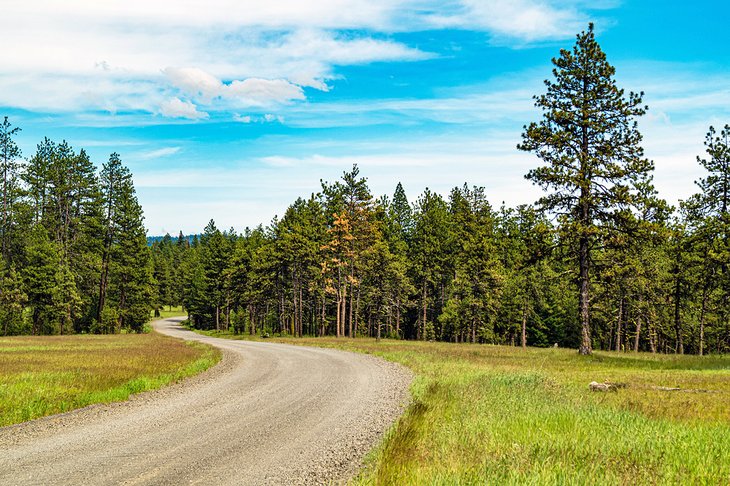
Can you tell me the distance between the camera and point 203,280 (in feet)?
274

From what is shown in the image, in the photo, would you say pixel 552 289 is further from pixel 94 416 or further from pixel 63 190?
pixel 63 190

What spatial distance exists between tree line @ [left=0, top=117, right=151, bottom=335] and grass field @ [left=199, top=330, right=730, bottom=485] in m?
51.0

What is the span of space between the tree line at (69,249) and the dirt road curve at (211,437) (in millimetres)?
45618

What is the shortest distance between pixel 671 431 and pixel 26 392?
1542 centimetres

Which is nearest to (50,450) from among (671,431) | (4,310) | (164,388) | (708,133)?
(164,388)

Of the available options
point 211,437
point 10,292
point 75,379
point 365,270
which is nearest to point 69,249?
point 10,292

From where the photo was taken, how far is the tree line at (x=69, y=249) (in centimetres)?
5025

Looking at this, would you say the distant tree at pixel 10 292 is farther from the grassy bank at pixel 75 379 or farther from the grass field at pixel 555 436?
the grass field at pixel 555 436

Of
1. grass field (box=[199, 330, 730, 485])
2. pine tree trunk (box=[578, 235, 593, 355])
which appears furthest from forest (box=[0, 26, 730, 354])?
grass field (box=[199, 330, 730, 485])

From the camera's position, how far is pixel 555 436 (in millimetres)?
8062

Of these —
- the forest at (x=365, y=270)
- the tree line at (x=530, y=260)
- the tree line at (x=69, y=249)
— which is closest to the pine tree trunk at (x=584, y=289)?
the tree line at (x=530, y=260)

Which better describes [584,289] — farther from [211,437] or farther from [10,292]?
[10,292]

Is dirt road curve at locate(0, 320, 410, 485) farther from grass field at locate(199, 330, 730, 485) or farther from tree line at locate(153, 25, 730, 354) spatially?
tree line at locate(153, 25, 730, 354)

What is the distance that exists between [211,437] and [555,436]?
6.26 metres
